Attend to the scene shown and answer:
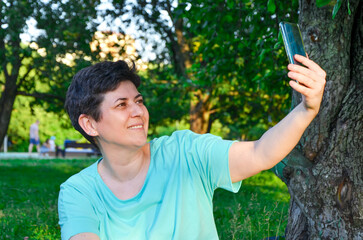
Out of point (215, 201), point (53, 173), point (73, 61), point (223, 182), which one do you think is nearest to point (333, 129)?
point (223, 182)

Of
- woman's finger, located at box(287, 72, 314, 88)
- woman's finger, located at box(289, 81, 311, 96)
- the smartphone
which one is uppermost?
the smartphone

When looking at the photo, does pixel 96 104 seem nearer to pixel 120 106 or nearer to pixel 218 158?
pixel 120 106

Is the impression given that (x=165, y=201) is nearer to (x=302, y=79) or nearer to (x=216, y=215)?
(x=302, y=79)

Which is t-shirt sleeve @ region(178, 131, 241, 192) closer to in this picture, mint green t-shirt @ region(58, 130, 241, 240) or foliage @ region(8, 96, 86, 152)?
mint green t-shirt @ region(58, 130, 241, 240)

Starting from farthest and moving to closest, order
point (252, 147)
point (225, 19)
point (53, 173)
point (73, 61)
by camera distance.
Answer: point (53, 173), point (73, 61), point (225, 19), point (252, 147)

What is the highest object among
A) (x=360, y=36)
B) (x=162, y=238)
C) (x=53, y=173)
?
(x=360, y=36)

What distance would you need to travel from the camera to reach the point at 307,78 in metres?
1.71

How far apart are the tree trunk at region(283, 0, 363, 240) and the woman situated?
160cm

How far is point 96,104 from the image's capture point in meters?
2.40

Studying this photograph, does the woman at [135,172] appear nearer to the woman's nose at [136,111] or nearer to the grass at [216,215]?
the woman's nose at [136,111]

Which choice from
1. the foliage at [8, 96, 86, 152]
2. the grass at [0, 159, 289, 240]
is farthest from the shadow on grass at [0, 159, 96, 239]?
the foliage at [8, 96, 86, 152]

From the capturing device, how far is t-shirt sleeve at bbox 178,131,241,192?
2084 mm

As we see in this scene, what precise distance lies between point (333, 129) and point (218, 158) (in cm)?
189

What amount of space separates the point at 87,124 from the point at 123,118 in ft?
1.00
